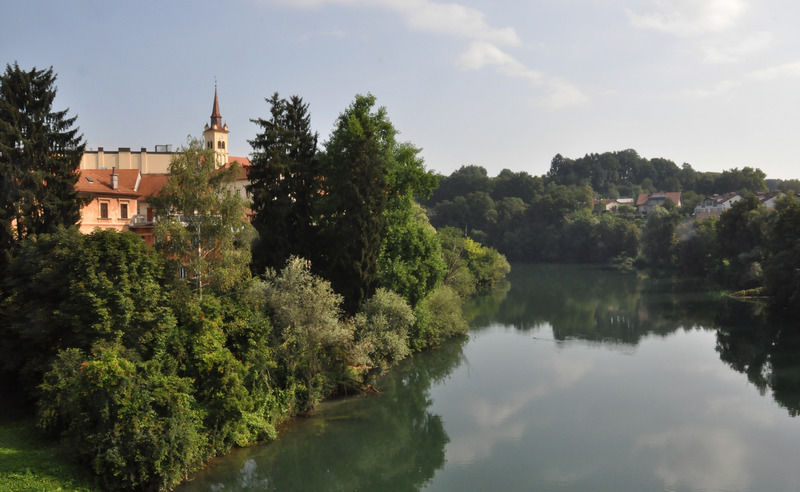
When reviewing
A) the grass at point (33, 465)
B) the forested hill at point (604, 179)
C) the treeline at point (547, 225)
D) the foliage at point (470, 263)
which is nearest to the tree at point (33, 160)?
the grass at point (33, 465)

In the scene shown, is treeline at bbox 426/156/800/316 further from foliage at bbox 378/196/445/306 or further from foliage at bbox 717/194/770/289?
foliage at bbox 378/196/445/306

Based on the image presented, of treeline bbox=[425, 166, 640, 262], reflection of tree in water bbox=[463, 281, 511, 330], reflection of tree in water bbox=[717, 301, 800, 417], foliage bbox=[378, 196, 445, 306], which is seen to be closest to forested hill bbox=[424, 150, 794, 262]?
treeline bbox=[425, 166, 640, 262]

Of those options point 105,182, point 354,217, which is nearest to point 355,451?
point 354,217

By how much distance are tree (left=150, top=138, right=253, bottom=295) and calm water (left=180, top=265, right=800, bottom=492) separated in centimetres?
632

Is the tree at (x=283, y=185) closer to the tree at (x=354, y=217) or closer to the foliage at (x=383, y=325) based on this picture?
the tree at (x=354, y=217)

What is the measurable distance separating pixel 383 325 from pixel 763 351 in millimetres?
22292

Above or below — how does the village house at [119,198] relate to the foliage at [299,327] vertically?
above

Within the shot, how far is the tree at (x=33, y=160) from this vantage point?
20.9 m

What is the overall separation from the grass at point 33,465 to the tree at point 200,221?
21.2ft

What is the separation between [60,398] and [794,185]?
128 metres

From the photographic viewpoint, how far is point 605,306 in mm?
50031

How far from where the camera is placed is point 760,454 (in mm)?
19734

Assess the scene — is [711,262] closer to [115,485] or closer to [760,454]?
[760,454]

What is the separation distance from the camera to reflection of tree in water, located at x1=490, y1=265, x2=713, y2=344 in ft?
133
